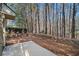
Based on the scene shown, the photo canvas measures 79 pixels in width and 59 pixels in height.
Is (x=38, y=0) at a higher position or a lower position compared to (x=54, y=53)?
higher

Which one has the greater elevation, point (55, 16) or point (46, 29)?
point (55, 16)

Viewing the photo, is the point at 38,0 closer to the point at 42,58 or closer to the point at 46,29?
the point at 46,29

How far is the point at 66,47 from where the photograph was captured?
4.48 ft

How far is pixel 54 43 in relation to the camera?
4.54 feet

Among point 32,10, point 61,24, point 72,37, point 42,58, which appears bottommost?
point 42,58

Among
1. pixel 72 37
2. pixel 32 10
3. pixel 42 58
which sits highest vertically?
pixel 32 10

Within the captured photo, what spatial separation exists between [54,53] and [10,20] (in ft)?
1.58

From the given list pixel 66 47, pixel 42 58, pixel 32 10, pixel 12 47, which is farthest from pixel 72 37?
pixel 12 47

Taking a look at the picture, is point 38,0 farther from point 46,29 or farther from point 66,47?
point 66,47

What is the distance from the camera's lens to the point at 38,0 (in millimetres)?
1400

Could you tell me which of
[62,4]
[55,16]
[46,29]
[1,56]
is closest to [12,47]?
[1,56]

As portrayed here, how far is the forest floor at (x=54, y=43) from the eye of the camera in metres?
1.36

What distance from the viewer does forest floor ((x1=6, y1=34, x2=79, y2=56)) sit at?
1.36 meters

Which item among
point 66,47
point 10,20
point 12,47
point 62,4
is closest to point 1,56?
point 12,47
